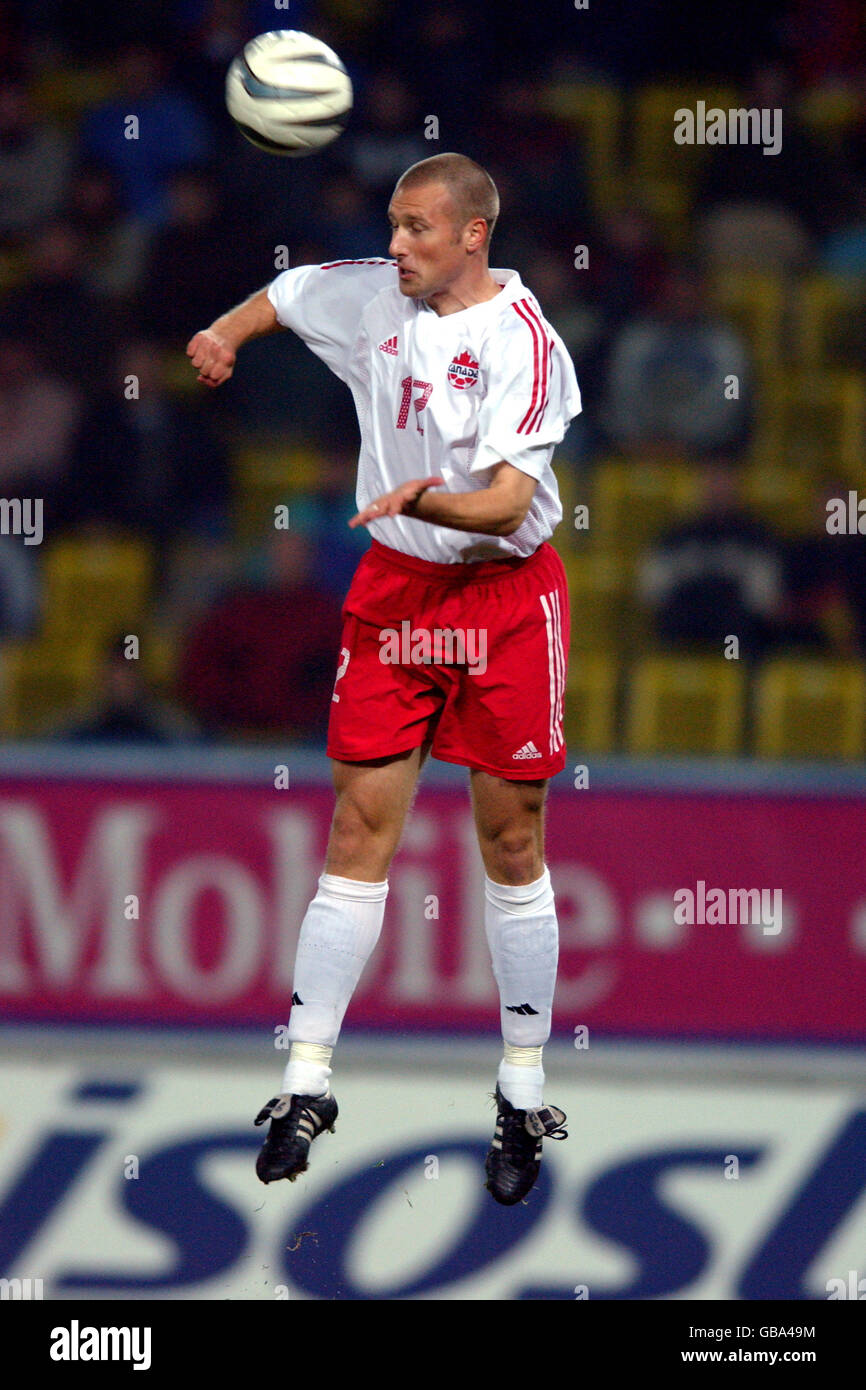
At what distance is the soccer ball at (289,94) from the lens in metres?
4.05

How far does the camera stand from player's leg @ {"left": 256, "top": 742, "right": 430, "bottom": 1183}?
4.04 metres

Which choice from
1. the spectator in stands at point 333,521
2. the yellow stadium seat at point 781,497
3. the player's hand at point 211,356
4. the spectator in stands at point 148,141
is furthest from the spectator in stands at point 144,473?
the player's hand at point 211,356

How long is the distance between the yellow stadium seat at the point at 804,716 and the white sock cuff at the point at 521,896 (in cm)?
274

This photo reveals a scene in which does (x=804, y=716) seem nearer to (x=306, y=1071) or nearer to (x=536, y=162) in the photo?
(x=536, y=162)

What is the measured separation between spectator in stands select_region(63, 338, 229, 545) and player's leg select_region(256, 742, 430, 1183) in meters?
3.63

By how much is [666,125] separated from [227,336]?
18.7 ft

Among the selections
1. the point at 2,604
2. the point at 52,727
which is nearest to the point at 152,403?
the point at 2,604

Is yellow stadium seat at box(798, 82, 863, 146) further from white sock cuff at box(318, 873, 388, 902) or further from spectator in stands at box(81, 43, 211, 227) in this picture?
white sock cuff at box(318, 873, 388, 902)

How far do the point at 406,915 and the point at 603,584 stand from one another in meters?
1.84

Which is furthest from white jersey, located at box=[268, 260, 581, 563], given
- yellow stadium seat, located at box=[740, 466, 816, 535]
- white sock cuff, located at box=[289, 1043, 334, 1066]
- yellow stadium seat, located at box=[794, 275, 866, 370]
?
yellow stadium seat, located at box=[794, 275, 866, 370]

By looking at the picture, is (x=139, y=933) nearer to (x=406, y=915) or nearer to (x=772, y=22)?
(x=406, y=915)

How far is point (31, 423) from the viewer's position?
783cm

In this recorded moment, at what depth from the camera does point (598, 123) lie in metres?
9.16
